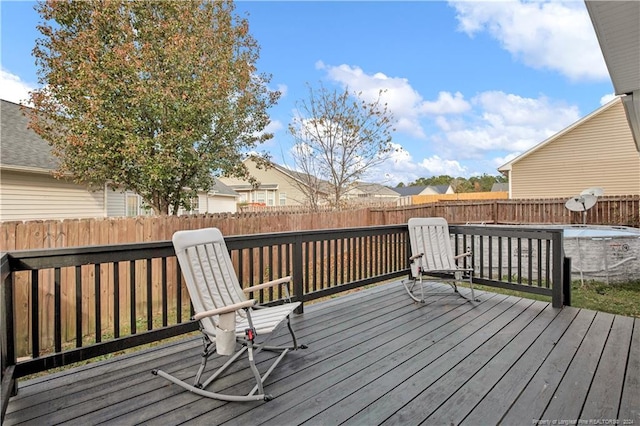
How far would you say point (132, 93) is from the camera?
23.0 ft

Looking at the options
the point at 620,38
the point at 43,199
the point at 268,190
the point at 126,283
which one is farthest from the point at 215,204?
the point at 620,38

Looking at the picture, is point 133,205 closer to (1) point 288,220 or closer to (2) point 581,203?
(1) point 288,220

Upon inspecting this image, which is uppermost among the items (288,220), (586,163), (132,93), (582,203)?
(132,93)

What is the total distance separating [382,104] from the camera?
10.3 meters

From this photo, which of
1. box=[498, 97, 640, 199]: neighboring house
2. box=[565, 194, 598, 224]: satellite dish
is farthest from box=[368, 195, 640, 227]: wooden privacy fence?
box=[498, 97, 640, 199]: neighboring house

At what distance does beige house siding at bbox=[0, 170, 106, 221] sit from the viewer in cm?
681

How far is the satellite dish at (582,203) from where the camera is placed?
362 inches

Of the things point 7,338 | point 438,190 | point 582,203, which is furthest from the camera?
point 438,190

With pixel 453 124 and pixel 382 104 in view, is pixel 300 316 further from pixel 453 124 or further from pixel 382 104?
pixel 453 124

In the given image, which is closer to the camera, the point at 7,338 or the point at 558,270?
the point at 7,338

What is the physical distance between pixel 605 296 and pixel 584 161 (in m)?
9.51

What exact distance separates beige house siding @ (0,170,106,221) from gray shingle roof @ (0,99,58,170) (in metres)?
0.32

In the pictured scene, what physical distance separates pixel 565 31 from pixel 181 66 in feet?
23.7

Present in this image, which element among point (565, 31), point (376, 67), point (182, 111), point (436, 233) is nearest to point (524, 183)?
point (376, 67)
